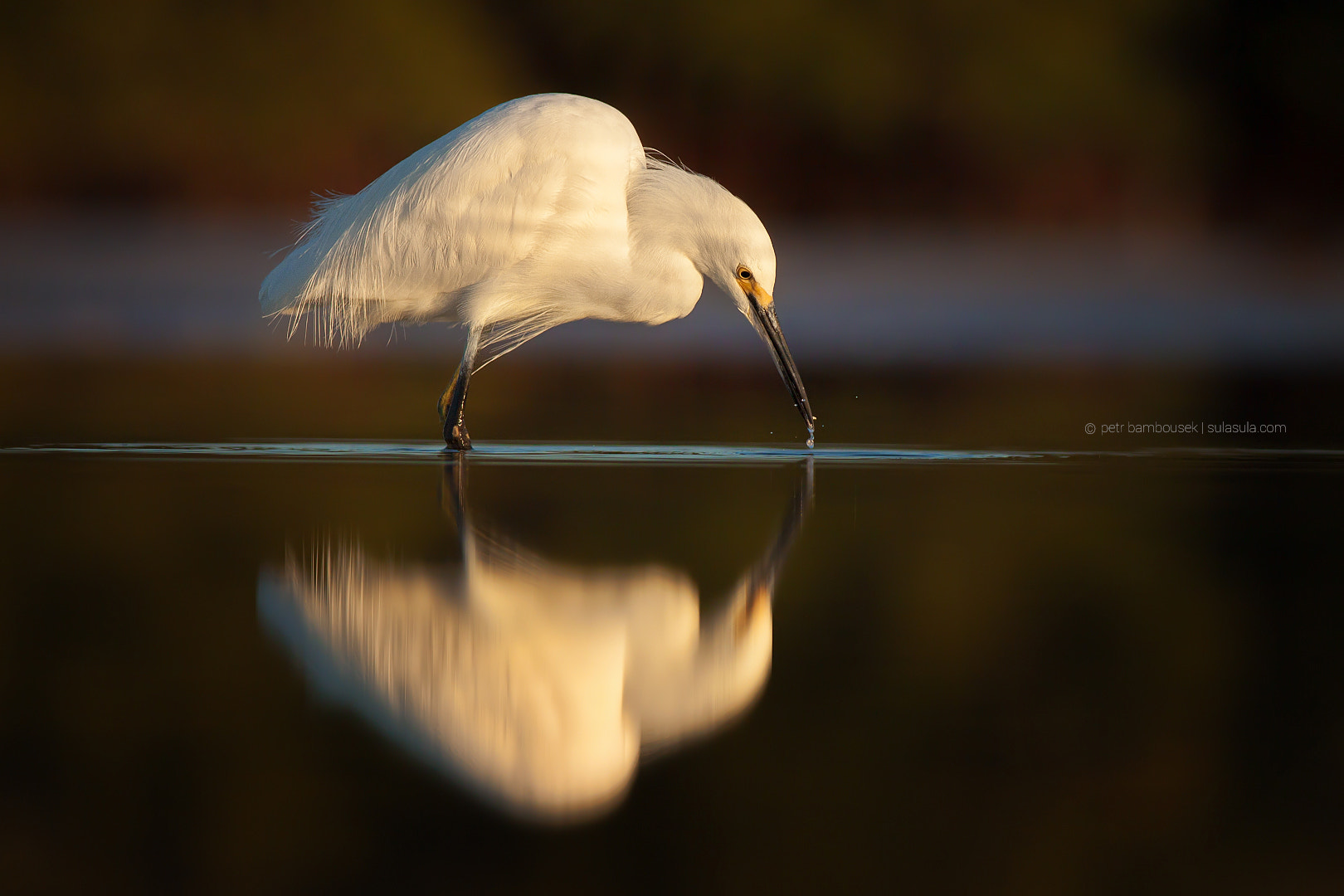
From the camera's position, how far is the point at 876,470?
372 centimetres

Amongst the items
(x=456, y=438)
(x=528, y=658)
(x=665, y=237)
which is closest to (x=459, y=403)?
(x=456, y=438)

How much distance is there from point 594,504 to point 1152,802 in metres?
1.91

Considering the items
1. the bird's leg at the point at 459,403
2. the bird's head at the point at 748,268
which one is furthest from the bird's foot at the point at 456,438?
the bird's head at the point at 748,268

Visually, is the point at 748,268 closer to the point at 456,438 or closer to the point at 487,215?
the point at 487,215

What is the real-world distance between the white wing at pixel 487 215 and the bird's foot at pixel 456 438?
392 mm

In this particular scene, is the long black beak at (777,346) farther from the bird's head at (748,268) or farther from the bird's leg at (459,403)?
the bird's leg at (459,403)

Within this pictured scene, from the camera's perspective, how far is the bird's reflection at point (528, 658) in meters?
1.37

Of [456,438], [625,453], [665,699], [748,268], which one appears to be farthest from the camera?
[748,268]

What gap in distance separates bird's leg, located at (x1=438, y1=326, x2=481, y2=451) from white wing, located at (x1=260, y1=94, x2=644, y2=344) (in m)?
0.09

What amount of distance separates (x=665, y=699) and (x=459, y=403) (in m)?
2.88

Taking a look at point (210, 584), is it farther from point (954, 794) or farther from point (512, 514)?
point (954, 794)

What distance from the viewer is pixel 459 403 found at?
436 cm

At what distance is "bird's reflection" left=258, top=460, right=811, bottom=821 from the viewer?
1374 millimetres

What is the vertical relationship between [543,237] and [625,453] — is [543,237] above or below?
above
